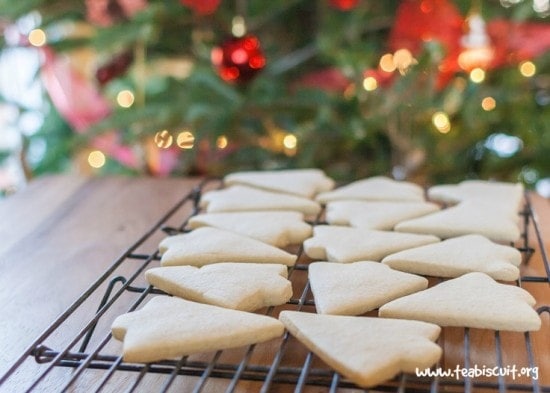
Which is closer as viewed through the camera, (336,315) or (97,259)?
(336,315)

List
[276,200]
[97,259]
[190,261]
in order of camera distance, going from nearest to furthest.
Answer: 1. [190,261]
2. [97,259]
3. [276,200]

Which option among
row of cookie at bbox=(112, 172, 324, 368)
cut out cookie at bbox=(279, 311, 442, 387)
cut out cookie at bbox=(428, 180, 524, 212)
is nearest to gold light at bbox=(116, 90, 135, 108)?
row of cookie at bbox=(112, 172, 324, 368)

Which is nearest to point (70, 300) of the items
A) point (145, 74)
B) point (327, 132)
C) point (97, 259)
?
point (97, 259)

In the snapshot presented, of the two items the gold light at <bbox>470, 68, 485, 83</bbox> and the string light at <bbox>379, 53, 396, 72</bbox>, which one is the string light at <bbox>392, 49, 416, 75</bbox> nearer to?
the string light at <bbox>379, 53, 396, 72</bbox>

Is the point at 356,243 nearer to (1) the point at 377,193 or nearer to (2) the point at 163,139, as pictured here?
(1) the point at 377,193

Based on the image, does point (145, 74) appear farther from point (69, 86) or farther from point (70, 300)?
point (70, 300)

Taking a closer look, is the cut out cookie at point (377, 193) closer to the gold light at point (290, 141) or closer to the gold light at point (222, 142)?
the gold light at point (290, 141)

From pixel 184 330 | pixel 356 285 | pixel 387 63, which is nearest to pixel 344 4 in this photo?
pixel 387 63
